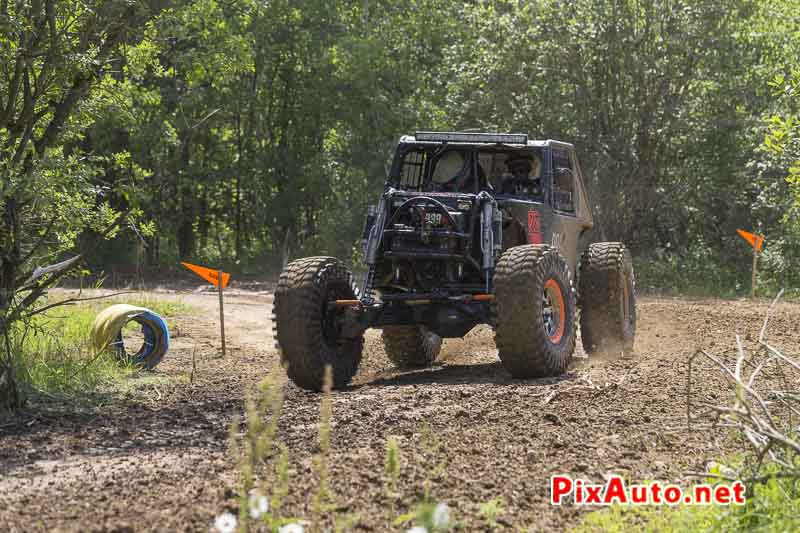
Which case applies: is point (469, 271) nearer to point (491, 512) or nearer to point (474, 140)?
point (474, 140)

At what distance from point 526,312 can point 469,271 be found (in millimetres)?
1286

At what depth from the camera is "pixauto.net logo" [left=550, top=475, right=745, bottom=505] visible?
5.33 metres

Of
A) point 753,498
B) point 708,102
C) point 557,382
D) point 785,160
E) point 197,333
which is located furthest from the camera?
point 708,102

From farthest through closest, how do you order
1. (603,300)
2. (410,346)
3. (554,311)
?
(410,346) < (603,300) < (554,311)

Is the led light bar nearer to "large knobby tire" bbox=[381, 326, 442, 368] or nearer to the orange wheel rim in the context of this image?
the orange wheel rim

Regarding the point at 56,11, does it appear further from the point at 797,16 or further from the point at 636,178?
the point at 797,16

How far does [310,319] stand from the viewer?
29.9 ft

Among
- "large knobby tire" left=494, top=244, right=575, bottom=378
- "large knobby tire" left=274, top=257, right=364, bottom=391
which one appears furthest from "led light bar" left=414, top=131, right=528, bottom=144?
"large knobby tire" left=274, top=257, right=364, bottom=391

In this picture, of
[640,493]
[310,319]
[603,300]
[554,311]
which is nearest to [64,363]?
[310,319]

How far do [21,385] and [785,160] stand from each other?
16234 millimetres

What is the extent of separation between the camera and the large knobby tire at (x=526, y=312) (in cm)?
896

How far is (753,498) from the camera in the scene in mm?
5188

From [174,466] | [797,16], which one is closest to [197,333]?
[174,466]

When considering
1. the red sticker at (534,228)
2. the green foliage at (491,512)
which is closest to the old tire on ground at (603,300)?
the red sticker at (534,228)
